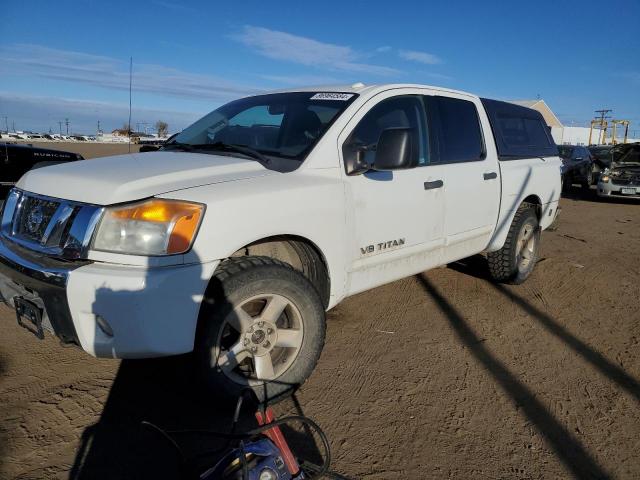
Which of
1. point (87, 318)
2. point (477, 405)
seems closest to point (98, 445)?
point (87, 318)

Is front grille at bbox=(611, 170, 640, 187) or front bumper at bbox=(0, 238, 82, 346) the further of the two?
front grille at bbox=(611, 170, 640, 187)

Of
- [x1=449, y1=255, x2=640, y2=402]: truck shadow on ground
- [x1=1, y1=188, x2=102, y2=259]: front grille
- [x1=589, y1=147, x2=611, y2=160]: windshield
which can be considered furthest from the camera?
[x1=589, y1=147, x2=611, y2=160]: windshield

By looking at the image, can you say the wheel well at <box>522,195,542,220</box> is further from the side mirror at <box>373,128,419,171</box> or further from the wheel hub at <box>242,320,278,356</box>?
the wheel hub at <box>242,320,278,356</box>

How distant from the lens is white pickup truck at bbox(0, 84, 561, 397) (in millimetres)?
2336

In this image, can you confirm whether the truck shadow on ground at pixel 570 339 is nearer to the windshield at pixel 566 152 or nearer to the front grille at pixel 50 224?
the front grille at pixel 50 224

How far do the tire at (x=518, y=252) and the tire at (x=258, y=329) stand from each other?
108 inches

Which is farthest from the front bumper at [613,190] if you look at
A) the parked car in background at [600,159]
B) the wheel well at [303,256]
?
the wheel well at [303,256]

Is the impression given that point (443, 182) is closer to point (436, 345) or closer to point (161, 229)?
point (436, 345)

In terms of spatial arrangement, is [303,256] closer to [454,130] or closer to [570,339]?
[454,130]

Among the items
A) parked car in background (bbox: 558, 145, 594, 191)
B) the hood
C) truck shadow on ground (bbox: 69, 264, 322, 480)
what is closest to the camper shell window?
the hood

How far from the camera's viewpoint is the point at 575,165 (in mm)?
16484

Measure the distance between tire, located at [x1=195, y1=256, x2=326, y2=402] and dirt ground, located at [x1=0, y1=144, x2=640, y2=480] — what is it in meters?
0.17

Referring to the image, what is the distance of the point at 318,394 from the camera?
2.99 meters

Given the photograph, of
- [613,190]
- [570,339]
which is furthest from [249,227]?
[613,190]
